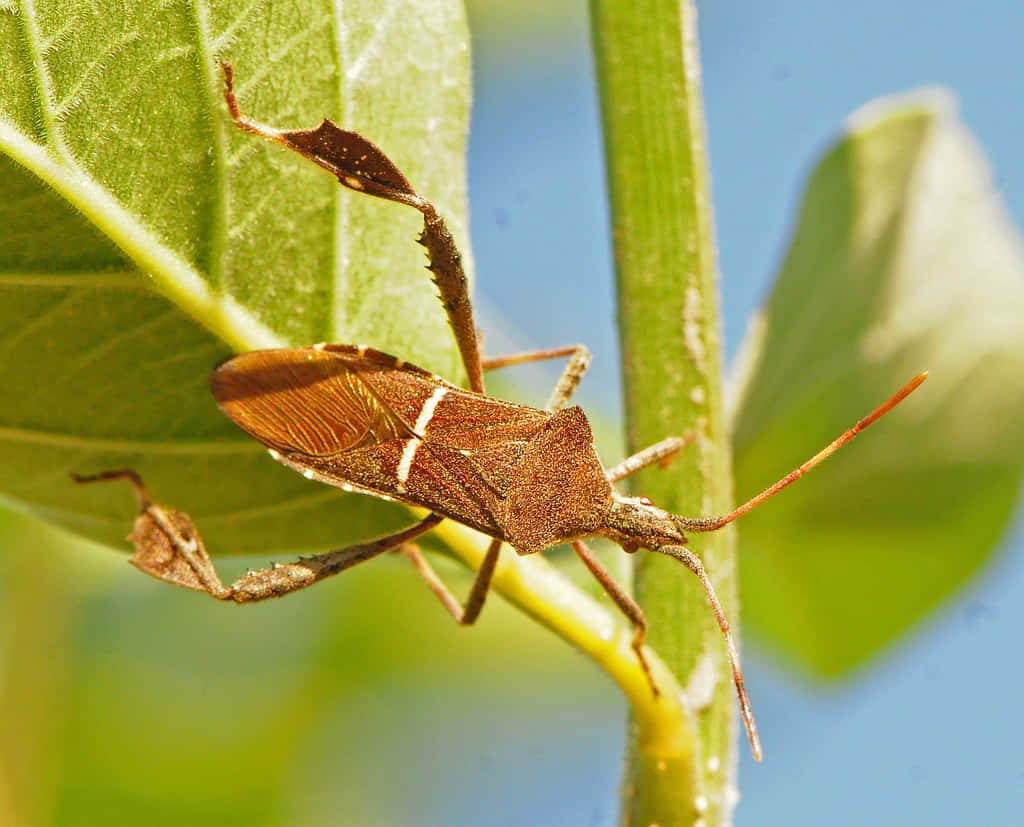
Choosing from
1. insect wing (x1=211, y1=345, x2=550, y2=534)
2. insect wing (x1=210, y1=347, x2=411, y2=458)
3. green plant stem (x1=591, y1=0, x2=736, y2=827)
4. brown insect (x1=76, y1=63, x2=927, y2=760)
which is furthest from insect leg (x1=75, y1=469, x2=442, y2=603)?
green plant stem (x1=591, y1=0, x2=736, y2=827)

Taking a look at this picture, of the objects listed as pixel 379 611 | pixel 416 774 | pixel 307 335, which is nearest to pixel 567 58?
pixel 379 611

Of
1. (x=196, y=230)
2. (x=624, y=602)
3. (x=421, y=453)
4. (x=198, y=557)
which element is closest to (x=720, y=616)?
(x=624, y=602)

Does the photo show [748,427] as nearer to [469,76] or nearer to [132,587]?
[469,76]

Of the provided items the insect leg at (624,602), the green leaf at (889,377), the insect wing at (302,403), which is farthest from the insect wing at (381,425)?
the green leaf at (889,377)

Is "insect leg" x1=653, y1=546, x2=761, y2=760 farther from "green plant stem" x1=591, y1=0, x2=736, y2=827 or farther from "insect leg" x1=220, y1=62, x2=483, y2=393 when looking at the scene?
"insect leg" x1=220, y1=62, x2=483, y2=393

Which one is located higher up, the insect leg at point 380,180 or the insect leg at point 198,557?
the insect leg at point 380,180

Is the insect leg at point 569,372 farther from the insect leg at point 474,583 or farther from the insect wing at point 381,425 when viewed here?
the insect leg at point 474,583
